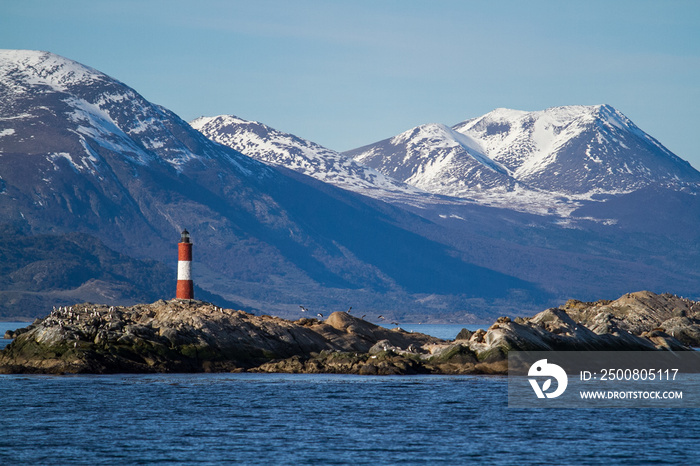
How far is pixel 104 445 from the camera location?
47.8 meters

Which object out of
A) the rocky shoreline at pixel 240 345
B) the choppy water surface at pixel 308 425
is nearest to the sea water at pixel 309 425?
the choppy water surface at pixel 308 425

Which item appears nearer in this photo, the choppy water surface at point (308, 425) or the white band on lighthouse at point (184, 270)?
the choppy water surface at point (308, 425)

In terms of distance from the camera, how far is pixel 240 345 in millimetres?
78500

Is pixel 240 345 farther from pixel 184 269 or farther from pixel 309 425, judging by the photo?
pixel 309 425

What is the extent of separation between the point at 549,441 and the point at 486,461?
6.18 m

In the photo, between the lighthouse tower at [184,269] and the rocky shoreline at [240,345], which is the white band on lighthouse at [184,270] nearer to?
the lighthouse tower at [184,269]

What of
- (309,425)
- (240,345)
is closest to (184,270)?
(240,345)

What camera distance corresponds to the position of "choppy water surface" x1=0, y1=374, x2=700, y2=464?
45.8 metres

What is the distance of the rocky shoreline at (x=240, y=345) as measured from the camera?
73812mm

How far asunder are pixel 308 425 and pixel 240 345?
25.1 metres

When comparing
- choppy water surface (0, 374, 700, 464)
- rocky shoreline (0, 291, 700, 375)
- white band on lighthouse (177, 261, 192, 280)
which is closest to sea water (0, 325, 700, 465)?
choppy water surface (0, 374, 700, 464)

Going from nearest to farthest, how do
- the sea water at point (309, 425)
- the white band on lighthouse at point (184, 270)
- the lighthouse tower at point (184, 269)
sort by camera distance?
1. the sea water at point (309, 425)
2. the lighthouse tower at point (184, 269)
3. the white band on lighthouse at point (184, 270)

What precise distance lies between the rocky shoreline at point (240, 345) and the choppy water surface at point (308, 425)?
2735mm

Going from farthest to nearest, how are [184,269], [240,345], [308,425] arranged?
[184,269], [240,345], [308,425]
